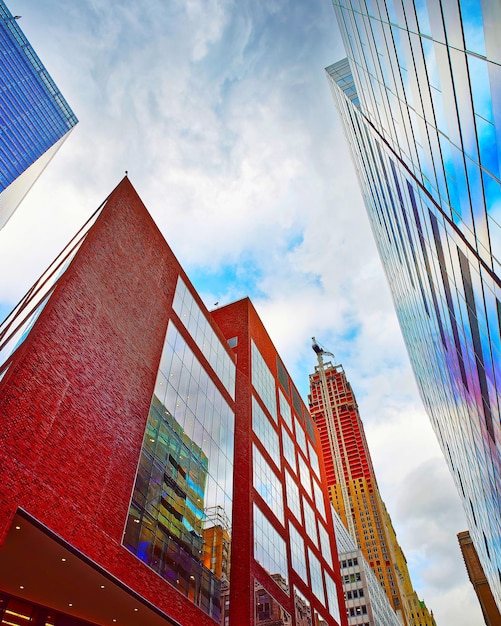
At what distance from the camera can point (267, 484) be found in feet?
134

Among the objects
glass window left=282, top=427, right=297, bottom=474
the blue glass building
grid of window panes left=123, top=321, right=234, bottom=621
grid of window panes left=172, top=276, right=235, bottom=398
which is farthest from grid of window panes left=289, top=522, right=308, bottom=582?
the blue glass building

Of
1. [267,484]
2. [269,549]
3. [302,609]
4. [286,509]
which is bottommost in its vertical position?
[302,609]

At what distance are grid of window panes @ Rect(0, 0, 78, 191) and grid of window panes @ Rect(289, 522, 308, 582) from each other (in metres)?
117

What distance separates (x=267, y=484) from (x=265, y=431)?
565cm

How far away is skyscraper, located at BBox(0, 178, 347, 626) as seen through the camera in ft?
60.0

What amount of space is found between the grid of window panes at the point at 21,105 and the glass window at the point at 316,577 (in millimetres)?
118093

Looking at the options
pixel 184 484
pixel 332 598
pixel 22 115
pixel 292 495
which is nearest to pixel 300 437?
pixel 292 495

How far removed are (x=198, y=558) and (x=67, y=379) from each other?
1452cm

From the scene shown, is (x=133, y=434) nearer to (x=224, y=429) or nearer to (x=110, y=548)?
(x=110, y=548)

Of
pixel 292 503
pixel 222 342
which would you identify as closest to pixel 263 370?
pixel 222 342

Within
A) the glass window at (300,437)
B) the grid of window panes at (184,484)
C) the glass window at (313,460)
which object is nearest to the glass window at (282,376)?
the glass window at (300,437)

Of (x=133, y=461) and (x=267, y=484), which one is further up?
(x=267, y=484)

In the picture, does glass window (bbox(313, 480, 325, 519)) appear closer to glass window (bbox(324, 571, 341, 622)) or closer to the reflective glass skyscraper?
glass window (bbox(324, 571, 341, 622))

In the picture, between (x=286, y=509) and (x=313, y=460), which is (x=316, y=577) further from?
(x=313, y=460)
